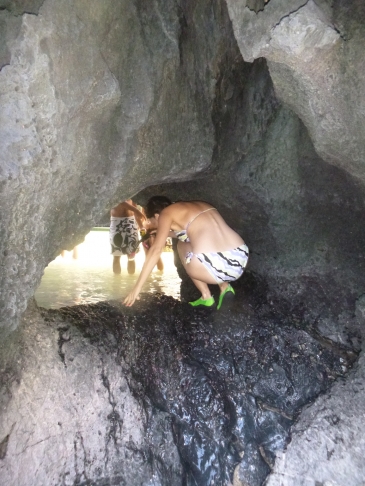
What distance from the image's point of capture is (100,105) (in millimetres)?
2646

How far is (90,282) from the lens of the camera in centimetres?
489

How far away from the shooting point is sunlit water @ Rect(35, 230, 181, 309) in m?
4.11

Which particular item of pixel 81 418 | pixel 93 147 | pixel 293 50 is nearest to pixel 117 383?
pixel 81 418

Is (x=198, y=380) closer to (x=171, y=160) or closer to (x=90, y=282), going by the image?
(x=171, y=160)

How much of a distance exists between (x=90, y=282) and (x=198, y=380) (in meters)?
1.92

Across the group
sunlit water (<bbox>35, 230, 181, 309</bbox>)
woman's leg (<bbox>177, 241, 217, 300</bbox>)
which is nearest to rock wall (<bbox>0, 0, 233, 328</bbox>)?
woman's leg (<bbox>177, 241, 217, 300</bbox>)

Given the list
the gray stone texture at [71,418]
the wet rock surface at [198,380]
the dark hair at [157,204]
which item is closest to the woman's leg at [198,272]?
the wet rock surface at [198,380]

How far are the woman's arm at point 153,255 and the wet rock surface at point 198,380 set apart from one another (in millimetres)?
171

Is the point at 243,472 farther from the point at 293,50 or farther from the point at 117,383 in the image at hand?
the point at 293,50

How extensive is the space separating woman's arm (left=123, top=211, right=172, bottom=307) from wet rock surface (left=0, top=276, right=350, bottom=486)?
0.17 metres

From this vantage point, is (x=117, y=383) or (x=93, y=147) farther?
(x=117, y=383)

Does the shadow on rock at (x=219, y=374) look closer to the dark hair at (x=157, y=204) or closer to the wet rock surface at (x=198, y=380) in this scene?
the wet rock surface at (x=198, y=380)

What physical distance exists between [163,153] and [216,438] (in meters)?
1.96

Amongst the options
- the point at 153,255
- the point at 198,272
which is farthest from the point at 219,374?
the point at 153,255
